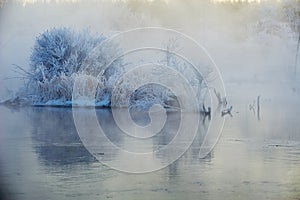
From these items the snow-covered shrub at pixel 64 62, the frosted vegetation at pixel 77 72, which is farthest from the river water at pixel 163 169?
the snow-covered shrub at pixel 64 62

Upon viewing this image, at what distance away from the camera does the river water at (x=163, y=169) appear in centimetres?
555

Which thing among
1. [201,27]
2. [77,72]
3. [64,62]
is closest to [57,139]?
[201,27]

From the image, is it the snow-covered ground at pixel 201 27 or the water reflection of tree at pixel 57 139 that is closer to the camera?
the water reflection of tree at pixel 57 139

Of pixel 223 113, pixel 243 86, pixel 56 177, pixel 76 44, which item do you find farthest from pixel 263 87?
pixel 56 177

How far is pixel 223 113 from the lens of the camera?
10398mm

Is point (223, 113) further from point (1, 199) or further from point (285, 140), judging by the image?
point (1, 199)

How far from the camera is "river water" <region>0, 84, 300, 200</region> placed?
5.55 meters

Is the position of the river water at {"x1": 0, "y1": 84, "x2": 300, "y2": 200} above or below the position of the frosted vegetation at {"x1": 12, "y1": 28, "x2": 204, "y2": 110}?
below

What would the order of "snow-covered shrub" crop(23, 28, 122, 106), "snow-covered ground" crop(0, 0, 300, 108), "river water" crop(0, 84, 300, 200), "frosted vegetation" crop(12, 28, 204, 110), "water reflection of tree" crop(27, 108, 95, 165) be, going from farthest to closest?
"snow-covered shrub" crop(23, 28, 122, 106), "frosted vegetation" crop(12, 28, 204, 110), "snow-covered ground" crop(0, 0, 300, 108), "water reflection of tree" crop(27, 108, 95, 165), "river water" crop(0, 84, 300, 200)

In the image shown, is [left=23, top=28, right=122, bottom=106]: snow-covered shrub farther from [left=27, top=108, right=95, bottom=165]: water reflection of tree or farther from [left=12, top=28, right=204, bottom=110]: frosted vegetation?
[left=27, top=108, right=95, bottom=165]: water reflection of tree

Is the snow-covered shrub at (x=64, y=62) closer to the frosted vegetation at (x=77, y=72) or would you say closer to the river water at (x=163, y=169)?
the frosted vegetation at (x=77, y=72)

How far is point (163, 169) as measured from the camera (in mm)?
6535

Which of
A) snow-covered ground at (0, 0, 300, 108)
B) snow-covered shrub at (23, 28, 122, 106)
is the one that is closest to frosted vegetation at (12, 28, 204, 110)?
snow-covered shrub at (23, 28, 122, 106)

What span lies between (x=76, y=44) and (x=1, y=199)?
6942mm
